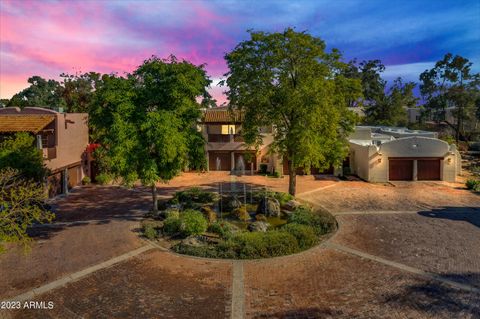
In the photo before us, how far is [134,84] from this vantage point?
816 inches

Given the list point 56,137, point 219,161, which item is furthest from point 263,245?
point 219,161

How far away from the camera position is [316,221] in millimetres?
19500

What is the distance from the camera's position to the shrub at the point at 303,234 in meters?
17.0

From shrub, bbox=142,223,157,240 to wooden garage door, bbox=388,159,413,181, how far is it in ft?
82.0

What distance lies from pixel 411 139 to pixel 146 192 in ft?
85.0

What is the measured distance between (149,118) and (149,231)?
631 cm

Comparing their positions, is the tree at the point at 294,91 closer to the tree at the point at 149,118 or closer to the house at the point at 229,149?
the tree at the point at 149,118

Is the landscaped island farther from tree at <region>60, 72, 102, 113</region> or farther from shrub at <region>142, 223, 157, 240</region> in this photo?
tree at <region>60, 72, 102, 113</region>

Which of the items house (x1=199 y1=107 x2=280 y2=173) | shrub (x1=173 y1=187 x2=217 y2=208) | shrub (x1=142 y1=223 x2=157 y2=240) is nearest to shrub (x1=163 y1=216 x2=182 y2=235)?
shrub (x1=142 y1=223 x2=157 y2=240)

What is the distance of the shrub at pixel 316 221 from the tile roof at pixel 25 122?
1957 centimetres

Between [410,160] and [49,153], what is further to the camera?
[410,160]

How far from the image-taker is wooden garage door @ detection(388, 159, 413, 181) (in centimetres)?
3397

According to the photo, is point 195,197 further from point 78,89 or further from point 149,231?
point 78,89

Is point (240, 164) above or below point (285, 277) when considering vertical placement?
above
